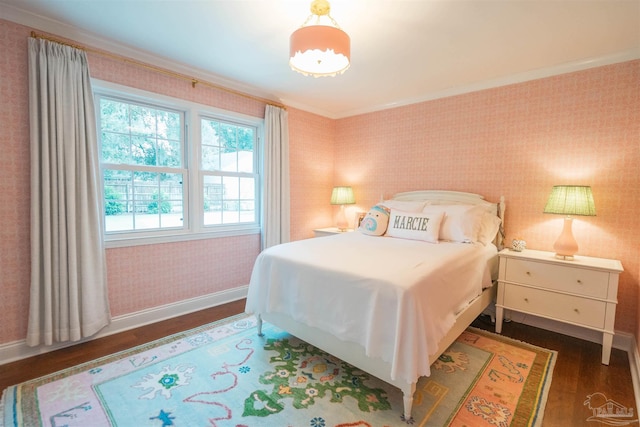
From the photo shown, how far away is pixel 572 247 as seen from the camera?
2381mm

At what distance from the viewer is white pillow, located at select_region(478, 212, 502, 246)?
2791 millimetres

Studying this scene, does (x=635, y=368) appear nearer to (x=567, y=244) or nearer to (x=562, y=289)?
(x=562, y=289)

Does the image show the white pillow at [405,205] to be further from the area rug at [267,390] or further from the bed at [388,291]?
the area rug at [267,390]

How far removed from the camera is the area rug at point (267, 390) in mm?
1610

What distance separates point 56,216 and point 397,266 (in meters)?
2.45

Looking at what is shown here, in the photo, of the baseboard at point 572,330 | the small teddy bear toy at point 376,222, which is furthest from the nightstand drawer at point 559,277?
the small teddy bear toy at point 376,222

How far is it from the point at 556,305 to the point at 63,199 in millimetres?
3887

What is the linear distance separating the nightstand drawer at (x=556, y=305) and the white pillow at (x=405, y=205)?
1.10 meters

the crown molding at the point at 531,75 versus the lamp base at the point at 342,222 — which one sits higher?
the crown molding at the point at 531,75

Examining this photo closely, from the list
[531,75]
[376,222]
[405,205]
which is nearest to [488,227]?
[405,205]

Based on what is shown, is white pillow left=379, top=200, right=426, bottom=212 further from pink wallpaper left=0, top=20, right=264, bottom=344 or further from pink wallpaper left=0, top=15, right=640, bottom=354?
pink wallpaper left=0, top=20, right=264, bottom=344

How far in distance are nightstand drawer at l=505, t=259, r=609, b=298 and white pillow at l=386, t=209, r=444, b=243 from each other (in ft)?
2.17

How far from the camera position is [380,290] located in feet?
5.46

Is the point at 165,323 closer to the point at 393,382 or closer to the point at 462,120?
the point at 393,382
